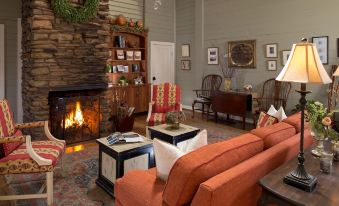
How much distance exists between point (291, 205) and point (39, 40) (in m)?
4.25

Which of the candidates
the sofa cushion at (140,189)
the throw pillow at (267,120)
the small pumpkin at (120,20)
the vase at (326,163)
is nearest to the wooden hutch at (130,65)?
the small pumpkin at (120,20)

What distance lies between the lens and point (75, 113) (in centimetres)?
463

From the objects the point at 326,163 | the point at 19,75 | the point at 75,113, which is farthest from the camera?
the point at 19,75

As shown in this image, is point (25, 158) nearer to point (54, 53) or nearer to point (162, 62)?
point (54, 53)

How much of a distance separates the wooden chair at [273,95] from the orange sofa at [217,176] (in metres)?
3.75

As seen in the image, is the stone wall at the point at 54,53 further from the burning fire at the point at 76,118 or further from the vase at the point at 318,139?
the vase at the point at 318,139

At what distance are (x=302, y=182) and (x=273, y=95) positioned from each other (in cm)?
463

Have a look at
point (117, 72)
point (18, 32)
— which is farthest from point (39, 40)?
point (117, 72)

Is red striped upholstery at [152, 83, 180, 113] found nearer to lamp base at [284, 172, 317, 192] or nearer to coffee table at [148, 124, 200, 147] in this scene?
coffee table at [148, 124, 200, 147]

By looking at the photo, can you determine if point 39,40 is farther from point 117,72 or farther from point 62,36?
point 117,72

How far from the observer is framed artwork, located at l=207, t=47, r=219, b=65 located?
6938 mm

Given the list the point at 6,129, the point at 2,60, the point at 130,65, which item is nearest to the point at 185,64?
the point at 130,65

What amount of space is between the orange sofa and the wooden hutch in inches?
190

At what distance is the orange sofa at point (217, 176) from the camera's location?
4.61 ft
